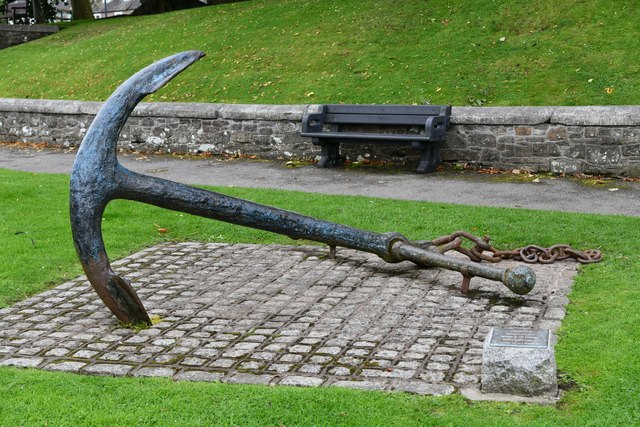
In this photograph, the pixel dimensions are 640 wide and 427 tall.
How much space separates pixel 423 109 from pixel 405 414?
23.4 ft

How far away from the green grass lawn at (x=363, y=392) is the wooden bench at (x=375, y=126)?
7.53 feet

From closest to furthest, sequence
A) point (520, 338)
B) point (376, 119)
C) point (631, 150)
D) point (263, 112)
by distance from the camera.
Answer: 1. point (520, 338)
2. point (631, 150)
3. point (376, 119)
4. point (263, 112)

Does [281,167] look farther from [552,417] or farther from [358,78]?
[552,417]

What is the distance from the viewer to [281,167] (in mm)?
11391

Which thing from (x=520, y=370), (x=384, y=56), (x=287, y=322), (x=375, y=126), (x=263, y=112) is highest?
(x=384, y=56)

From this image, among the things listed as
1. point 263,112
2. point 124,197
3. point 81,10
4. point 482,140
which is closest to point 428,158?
point 482,140

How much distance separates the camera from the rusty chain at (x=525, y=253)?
20.8 feet

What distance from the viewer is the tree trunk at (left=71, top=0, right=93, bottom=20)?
26391 millimetres

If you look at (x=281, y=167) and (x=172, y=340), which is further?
(x=281, y=167)

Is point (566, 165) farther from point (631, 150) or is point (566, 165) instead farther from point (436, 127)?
point (436, 127)

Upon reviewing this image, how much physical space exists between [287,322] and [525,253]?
7.02 ft

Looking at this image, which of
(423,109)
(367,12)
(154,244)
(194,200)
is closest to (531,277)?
(194,200)

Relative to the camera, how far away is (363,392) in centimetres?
422

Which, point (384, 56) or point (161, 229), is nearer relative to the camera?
point (161, 229)
